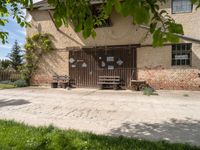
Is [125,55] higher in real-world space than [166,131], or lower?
higher

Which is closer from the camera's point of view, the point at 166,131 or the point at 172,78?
the point at 166,131

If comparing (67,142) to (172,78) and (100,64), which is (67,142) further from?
(100,64)

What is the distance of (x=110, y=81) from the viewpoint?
1688 cm

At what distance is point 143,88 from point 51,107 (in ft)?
24.9

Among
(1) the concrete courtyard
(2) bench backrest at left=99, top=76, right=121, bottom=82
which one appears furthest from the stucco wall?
(1) the concrete courtyard

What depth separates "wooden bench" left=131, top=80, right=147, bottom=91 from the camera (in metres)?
15.8

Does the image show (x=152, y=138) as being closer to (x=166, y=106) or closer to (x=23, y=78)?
(x=166, y=106)

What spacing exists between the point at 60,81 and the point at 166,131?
1294 centimetres

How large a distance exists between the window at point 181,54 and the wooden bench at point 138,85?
89.1 inches

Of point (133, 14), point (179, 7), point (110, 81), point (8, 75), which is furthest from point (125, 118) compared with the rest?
point (8, 75)

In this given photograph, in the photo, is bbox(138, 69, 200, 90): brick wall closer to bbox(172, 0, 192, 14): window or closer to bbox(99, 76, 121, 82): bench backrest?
bbox(99, 76, 121, 82): bench backrest

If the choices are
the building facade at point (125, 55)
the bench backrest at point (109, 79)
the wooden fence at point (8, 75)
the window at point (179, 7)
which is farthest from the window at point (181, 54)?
the wooden fence at point (8, 75)

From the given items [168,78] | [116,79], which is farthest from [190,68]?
[116,79]

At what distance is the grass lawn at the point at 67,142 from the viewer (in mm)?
4852
